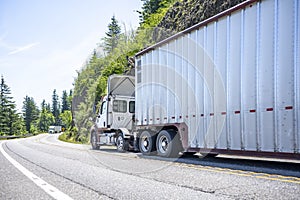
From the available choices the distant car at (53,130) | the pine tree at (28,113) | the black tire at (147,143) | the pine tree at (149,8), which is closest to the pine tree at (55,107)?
the pine tree at (28,113)

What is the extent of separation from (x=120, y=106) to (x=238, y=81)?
29.6ft

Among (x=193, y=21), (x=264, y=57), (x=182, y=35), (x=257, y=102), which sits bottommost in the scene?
(x=257, y=102)

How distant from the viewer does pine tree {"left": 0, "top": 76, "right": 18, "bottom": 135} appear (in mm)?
87069

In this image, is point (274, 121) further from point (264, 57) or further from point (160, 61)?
point (160, 61)

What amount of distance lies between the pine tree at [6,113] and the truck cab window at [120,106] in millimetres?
76402

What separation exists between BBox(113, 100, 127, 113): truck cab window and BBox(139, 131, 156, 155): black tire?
3.69m

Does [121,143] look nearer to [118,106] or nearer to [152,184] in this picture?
[118,106]

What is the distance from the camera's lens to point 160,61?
12586 mm

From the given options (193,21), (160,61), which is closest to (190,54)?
(160,61)

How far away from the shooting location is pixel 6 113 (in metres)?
89.3

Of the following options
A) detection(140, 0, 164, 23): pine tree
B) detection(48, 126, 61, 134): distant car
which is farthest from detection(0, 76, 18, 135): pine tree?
detection(140, 0, 164, 23): pine tree

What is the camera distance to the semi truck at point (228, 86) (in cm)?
759

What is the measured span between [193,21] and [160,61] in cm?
1461

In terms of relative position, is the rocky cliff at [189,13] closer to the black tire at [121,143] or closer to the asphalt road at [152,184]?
the black tire at [121,143]
